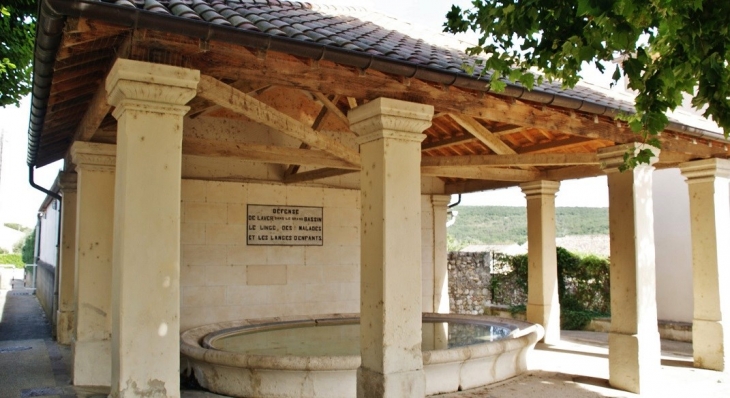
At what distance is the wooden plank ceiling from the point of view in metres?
3.81

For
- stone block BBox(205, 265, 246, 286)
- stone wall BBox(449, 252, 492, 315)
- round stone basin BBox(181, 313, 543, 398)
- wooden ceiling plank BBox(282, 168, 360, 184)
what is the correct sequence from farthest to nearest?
1. stone wall BBox(449, 252, 492, 315)
2. stone block BBox(205, 265, 246, 286)
3. wooden ceiling plank BBox(282, 168, 360, 184)
4. round stone basin BBox(181, 313, 543, 398)

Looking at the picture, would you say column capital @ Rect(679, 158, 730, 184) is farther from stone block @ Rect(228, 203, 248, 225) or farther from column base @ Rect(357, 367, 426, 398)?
stone block @ Rect(228, 203, 248, 225)

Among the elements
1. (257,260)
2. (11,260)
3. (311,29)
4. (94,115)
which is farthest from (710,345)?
(11,260)

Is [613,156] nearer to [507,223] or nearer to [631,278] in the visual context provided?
[631,278]

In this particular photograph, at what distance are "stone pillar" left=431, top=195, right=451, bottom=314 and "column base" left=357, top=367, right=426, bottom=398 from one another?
675 cm

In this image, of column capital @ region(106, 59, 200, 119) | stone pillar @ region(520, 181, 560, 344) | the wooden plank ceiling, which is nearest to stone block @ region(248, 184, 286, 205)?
the wooden plank ceiling

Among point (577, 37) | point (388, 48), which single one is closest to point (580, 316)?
point (388, 48)

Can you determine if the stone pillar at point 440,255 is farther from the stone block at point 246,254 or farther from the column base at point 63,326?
the column base at point 63,326

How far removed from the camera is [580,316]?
11.8m

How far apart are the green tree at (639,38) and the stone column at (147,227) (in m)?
1.99

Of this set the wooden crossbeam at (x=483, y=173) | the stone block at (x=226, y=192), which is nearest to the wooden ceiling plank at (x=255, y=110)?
the wooden crossbeam at (x=483, y=173)

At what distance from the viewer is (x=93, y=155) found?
6078 millimetres

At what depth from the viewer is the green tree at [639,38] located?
8.53 feet

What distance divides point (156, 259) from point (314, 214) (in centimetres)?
615
